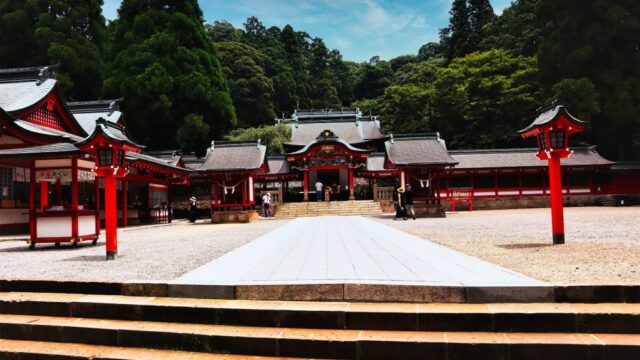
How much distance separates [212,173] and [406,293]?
21.1 m

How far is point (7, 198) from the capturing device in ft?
52.2

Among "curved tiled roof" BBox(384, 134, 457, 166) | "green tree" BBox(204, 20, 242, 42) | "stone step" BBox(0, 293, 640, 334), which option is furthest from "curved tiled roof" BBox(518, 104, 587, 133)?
"green tree" BBox(204, 20, 242, 42)

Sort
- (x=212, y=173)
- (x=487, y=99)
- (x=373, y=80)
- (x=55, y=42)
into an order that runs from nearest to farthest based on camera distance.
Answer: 1. (x=212, y=173)
2. (x=55, y=42)
3. (x=487, y=99)
4. (x=373, y=80)

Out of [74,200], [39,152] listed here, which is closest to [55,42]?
[39,152]

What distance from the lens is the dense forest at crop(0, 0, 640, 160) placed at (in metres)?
29.6

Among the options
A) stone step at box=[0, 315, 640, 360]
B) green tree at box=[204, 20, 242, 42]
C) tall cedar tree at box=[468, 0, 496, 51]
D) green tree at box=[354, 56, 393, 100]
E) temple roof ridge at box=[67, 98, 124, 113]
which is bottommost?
stone step at box=[0, 315, 640, 360]

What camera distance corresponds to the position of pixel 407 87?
40.2 metres

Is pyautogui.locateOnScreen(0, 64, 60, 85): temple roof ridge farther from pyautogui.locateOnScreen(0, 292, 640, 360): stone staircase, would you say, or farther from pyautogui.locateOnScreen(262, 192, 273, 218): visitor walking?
pyautogui.locateOnScreen(0, 292, 640, 360): stone staircase

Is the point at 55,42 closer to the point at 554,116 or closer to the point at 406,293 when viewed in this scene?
the point at 554,116

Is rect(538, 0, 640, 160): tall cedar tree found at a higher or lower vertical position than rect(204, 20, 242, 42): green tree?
lower

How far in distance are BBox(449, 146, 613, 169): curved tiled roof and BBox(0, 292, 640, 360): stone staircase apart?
25637 millimetres

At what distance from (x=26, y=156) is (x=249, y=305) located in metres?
8.98

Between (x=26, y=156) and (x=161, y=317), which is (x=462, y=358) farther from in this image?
(x=26, y=156)

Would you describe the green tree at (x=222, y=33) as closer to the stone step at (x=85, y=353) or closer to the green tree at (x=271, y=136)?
the green tree at (x=271, y=136)
